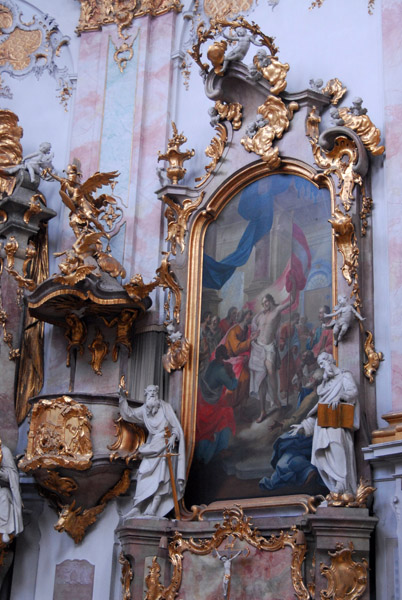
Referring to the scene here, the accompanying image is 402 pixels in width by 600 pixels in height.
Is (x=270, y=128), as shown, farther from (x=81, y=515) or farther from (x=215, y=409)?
(x=81, y=515)

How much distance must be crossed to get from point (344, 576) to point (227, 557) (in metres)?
1.39

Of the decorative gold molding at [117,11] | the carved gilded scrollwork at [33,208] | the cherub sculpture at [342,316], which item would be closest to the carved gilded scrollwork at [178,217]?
the carved gilded scrollwork at [33,208]

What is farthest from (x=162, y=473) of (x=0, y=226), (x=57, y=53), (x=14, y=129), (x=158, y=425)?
(x=57, y=53)

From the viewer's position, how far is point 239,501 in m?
10.3

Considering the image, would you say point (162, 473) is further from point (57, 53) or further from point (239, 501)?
point (57, 53)

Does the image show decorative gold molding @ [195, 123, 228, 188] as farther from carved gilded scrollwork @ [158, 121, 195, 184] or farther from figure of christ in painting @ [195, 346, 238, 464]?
figure of christ in painting @ [195, 346, 238, 464]

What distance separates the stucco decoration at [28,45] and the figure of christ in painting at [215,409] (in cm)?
539

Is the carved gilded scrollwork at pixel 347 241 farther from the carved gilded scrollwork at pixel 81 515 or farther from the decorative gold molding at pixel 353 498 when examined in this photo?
the carved gilded scrollwork at pixel 81 515

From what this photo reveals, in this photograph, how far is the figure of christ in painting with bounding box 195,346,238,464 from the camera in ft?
35.6

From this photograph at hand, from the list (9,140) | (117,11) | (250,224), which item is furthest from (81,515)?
(117,11)

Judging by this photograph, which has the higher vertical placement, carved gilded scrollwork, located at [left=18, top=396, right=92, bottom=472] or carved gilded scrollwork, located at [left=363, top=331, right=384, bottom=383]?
carved gilded scrollwork, located at [left=363, top=331, right=384, bottom=383]

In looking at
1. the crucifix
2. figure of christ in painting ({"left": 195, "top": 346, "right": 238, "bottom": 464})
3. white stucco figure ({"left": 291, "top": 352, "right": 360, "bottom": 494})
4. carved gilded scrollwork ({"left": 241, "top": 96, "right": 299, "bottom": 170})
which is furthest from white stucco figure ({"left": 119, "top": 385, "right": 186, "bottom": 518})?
carved gilded scrollwork ({"left": 241, "top": 96, "right": 299, "bottom": 170})

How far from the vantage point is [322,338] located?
10.2m

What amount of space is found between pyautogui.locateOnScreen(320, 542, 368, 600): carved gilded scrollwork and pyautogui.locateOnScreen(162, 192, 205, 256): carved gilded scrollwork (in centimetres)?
435
